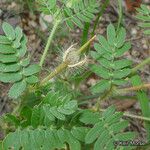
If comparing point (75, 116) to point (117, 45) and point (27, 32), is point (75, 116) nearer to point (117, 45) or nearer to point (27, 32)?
point (117, 45)

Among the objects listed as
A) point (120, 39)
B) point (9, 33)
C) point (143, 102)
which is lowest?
point (143, 102)

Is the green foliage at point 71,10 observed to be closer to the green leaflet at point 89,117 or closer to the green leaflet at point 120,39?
the green leaflet at point 120,39

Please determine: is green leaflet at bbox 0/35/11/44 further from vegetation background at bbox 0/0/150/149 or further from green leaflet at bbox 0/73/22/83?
vegetation background at bbox 0/0/150/149

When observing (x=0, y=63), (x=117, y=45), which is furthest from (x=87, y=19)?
(x=0, y=63)

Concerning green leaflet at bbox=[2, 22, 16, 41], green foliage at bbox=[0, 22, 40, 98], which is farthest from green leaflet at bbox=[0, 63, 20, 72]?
green leaflet at bbox=[2, 22, 16, 41]

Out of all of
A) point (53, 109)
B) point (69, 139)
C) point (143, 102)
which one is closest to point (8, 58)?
point (53, 109)

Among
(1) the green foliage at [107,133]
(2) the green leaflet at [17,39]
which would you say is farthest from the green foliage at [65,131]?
(2) the green leaflet at [17,39]

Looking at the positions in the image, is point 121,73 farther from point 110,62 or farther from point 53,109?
point 53,109
